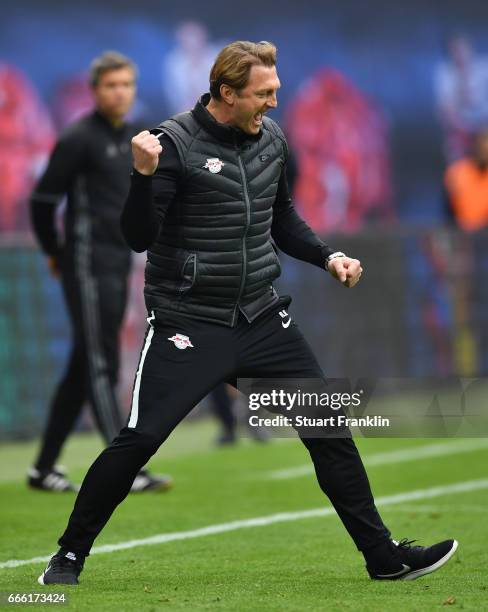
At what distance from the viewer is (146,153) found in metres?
5.80

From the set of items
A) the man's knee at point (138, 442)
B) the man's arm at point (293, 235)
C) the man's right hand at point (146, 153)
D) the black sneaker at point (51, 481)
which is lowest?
the black sneaker at point (51, 481)

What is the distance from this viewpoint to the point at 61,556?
6.22m

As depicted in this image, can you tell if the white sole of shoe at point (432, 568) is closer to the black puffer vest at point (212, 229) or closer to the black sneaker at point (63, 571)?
the black puffer vest at point (212, 229)

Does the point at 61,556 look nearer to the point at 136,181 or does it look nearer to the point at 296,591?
the point at 296,591

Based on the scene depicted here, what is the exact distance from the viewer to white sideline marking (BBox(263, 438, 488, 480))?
10562 millimetres

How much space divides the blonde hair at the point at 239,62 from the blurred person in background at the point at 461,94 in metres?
12.1

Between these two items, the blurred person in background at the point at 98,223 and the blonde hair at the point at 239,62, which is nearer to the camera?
the blonde hair at the point at 239,62

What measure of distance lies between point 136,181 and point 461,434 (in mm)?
2177

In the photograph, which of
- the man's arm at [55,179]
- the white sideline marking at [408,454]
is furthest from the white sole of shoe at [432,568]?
the white sideline marking at [408,454]

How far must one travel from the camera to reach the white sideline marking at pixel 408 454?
10.6 metres

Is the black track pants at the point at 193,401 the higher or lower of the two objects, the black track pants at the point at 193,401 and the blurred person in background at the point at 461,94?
the higher

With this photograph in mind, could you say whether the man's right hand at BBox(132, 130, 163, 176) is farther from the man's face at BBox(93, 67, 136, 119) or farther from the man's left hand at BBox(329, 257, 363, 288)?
the man's face at BBox(93, 67, 136, 119)

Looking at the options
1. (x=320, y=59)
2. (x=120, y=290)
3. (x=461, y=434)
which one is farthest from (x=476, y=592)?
(x=320, y=59)

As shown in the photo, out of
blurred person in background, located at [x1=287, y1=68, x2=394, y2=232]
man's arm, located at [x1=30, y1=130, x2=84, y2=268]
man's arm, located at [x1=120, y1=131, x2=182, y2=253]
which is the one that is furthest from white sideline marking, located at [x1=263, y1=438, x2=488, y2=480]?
blurred person in background, located at [x1=287, y1=68, x2=394, y2=232]
